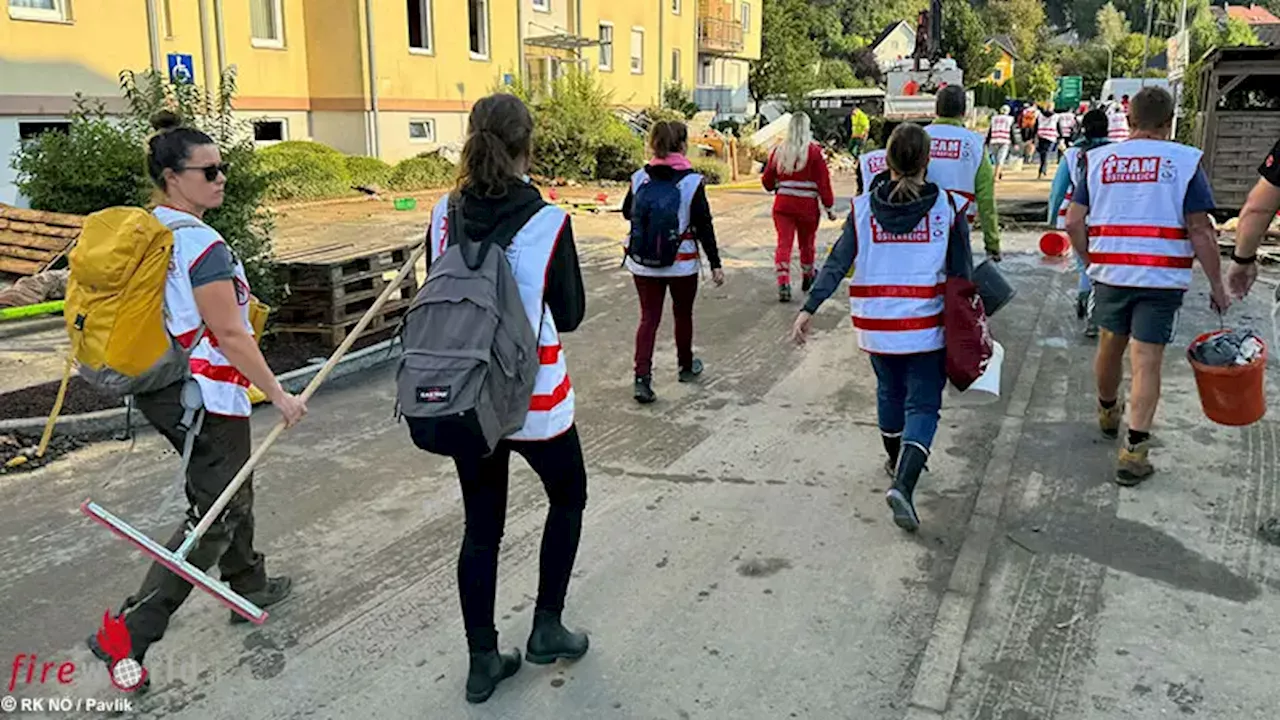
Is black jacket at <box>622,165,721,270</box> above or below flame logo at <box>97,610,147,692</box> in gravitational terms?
above

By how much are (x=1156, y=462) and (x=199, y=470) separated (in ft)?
15.5

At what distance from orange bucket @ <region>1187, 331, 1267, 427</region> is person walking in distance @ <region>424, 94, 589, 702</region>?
3.12 metres

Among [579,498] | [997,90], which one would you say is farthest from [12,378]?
[997,90]

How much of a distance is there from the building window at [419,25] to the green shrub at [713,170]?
23.5 feet

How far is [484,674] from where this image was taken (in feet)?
11.0

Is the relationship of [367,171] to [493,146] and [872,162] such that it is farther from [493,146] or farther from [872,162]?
[493,146]

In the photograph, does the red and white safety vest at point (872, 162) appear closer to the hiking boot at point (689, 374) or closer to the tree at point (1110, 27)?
the hiking boot at point (689, 374)

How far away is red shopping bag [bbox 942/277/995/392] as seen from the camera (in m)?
4.46

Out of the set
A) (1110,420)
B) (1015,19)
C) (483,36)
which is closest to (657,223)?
(1110,420)

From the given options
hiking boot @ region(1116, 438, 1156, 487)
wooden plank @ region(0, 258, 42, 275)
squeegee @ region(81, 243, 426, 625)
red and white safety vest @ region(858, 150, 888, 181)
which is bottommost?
hiking boot @ region(1116, 438, 1156, 487)

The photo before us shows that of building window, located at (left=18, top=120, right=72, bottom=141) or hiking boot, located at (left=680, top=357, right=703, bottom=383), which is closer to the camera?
hiking boot, located at (left=680, top=357, right=703, bottom=383)

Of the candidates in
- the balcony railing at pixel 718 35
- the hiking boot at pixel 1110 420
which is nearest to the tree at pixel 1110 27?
the balcony railing at pixel 718 35

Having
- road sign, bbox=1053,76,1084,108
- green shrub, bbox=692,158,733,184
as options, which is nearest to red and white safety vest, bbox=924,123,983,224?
green shrub, bbox=692,158,733,184

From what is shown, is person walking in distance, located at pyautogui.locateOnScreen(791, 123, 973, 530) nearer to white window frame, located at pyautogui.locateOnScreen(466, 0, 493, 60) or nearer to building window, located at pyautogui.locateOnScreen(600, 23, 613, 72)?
white window frame, located at pyautogui.locateOnScreen(466, 0, 493, 60)
